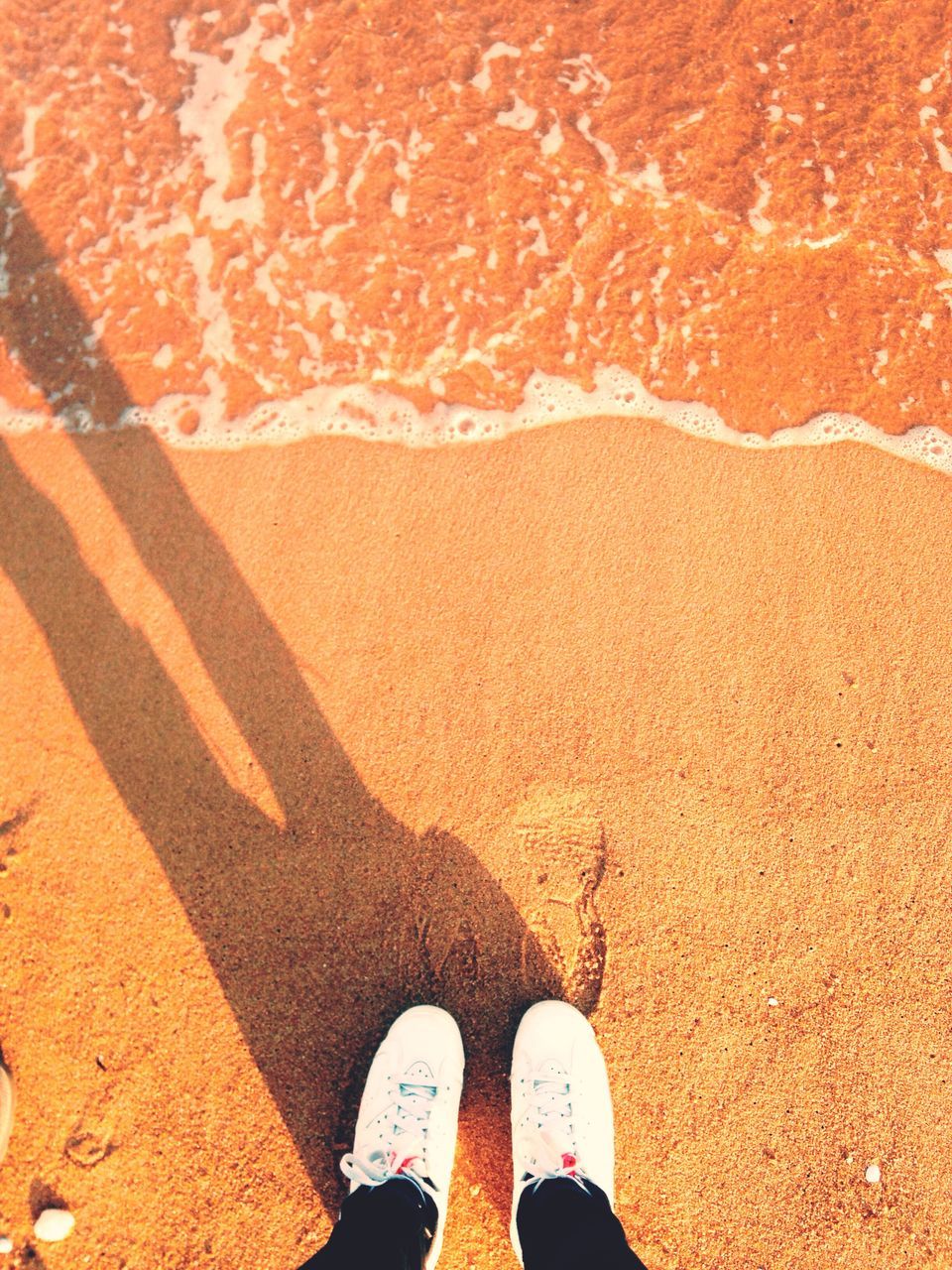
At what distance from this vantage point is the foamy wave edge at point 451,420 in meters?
2.71

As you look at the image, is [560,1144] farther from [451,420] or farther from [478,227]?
[478,227]

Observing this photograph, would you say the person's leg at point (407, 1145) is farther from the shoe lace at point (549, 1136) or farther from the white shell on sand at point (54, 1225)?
the white shell on sand at point (54, 1225)

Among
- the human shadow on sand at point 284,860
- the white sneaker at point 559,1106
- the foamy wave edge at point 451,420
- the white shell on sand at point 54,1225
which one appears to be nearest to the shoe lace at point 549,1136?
the white sneaker at point 559,1106

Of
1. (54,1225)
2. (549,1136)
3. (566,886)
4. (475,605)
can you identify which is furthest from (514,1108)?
(475,605)

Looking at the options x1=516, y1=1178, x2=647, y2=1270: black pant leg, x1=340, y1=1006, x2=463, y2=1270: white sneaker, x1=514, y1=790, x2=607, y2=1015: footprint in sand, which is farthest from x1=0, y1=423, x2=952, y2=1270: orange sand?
x1=516, y1=1178, x2=647, y2=1270: black pant leg

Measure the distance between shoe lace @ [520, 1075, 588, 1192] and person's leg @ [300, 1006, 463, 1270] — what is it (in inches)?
8.9

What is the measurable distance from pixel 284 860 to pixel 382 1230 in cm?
100

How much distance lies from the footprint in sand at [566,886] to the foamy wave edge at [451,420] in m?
1.36

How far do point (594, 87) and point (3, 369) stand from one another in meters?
2.64

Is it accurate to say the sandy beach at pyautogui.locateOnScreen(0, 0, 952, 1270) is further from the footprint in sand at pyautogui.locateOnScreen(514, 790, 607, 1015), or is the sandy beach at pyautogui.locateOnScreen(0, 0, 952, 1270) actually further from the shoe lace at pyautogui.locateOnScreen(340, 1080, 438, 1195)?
the shoe lace at pyautogui.locateOnScreen(340, 1080, 438, 1195)

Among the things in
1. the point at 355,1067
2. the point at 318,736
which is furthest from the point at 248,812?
the point at 355,1067

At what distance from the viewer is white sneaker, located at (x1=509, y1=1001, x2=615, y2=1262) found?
2064 mm

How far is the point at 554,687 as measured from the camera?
2471mm

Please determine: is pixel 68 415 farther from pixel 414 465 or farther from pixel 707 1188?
pixel 707 1188
